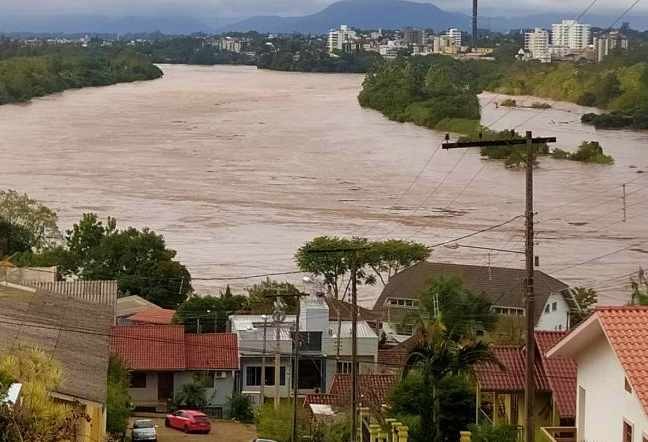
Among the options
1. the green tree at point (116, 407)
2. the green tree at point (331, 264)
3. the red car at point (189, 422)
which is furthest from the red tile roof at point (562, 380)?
the green tree at point (331, 264)

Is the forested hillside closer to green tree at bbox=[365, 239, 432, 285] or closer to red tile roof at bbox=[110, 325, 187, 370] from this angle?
green tree at bbox=[365, 239, 432, 285]

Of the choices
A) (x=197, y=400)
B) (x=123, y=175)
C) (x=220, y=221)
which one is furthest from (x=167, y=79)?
(x=197, y=400)

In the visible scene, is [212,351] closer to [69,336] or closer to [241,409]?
[241,409]

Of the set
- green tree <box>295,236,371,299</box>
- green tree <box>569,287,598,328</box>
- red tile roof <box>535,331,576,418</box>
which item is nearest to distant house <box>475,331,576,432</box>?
red tile roof <box>535,331,576,418</box>

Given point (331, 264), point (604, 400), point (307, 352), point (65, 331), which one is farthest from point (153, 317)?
point (604, 400)

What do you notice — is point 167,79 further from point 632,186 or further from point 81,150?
point 632,186

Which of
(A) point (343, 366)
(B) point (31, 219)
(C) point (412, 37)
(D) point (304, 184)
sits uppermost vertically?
(C) point (412, 37)
